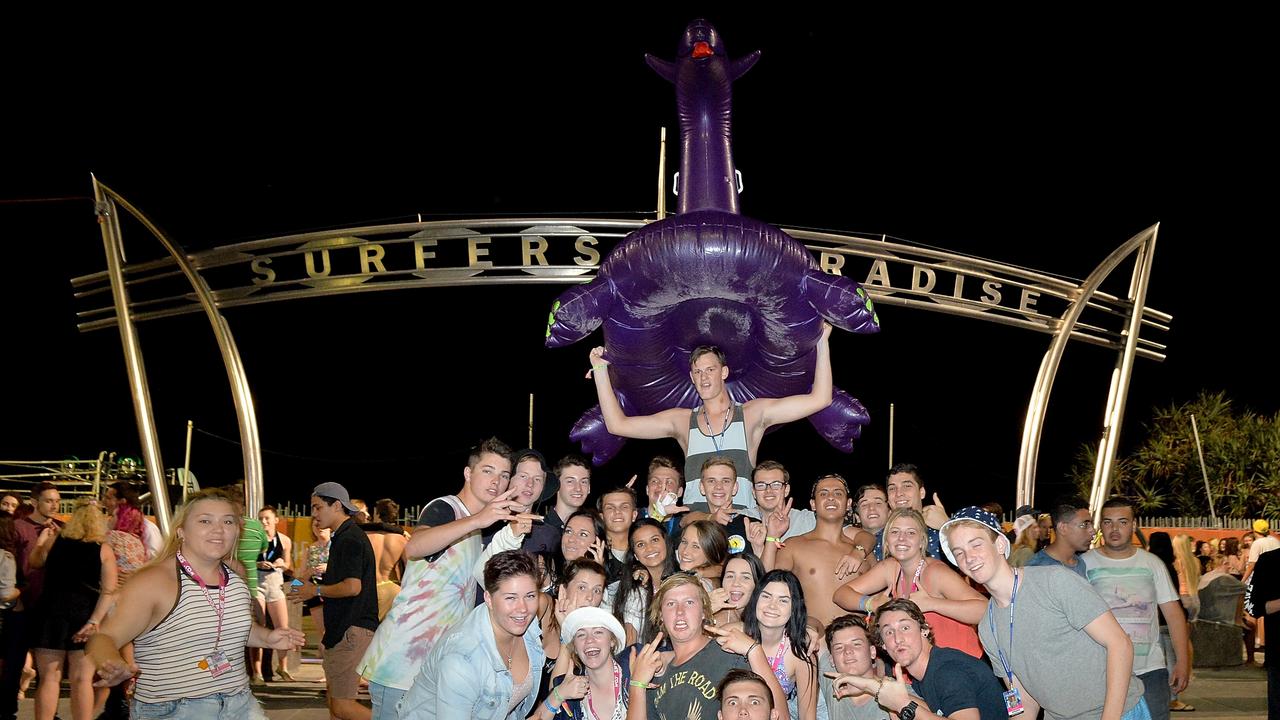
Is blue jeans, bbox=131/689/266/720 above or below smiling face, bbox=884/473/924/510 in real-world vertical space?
below

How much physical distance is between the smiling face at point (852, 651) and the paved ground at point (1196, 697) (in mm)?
4332

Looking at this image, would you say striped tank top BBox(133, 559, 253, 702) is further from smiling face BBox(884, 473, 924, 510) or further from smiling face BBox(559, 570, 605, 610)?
smiling face BBox(884, 473, 924, 510)

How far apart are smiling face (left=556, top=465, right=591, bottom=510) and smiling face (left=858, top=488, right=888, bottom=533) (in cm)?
135

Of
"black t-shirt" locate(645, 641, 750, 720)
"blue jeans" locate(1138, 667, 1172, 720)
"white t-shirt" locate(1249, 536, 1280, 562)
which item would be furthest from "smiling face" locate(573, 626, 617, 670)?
"white t-shirt" locate(1249, 536, 1280, 562)

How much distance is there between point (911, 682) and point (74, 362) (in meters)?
31.7

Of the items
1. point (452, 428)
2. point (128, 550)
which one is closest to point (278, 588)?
point (128, 550)

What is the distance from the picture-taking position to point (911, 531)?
4598 mm

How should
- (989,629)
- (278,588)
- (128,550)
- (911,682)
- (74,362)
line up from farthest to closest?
(74,362)
(278,588)
(128,550)
(911,682)
(989,629)

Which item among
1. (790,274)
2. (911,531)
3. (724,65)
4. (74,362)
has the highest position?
(74,362)

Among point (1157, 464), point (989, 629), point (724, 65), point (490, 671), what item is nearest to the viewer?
point (490, 671)

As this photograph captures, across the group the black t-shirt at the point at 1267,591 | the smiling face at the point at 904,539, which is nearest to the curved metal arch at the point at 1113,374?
the black t-shirt at the point at 1267,591

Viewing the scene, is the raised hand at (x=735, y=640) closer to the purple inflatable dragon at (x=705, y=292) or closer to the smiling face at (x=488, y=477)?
the smiling face at (x=488, y=477)

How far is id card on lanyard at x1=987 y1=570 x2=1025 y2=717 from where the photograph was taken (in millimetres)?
3775

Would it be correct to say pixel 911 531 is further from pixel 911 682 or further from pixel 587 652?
pixel 587 652
